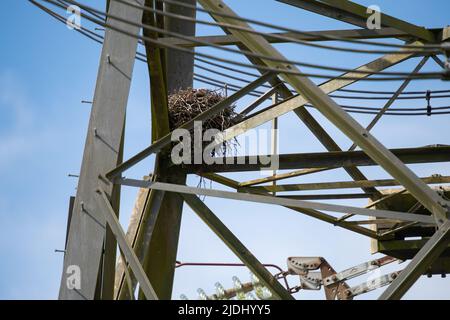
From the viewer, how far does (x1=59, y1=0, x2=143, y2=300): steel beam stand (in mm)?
7250

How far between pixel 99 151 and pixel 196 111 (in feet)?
5.78

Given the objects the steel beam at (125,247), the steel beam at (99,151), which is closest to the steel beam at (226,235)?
the steel beam at (99,151)

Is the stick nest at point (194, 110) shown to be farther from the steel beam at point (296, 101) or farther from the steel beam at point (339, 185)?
the steel beam at point (339, 185)

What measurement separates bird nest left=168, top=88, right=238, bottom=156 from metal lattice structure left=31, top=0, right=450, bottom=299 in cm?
12

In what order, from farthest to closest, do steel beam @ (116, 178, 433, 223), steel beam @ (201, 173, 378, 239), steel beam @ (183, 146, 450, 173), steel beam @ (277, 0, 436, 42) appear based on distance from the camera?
steel beam @ (201, 173, 378, 239) → steel beam @ (183, 146, 450, 173) → steel beam @ (277, 0, 436, 42) → steel beam @ (116, 178, 433, 223)

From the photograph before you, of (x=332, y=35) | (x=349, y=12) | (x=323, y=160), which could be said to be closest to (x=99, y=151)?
(x=323, y=160)

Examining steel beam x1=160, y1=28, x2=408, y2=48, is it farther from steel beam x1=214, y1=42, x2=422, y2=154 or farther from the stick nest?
the stick nest

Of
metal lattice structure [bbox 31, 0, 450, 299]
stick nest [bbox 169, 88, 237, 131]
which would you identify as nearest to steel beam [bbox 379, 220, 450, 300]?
metal lattice structure [bbox 31, 0, 450, 299]

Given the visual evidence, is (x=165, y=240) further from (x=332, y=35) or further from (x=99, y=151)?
(x=332, y=35)

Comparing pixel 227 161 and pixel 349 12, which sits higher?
pixel 349 12

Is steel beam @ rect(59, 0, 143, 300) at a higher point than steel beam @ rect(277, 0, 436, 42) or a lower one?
lower

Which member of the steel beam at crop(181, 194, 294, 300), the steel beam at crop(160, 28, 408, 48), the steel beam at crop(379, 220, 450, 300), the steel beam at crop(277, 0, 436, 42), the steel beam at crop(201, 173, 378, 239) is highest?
the steel beam at crop(277, 0, 436, 42)

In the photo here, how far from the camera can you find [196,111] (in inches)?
360
